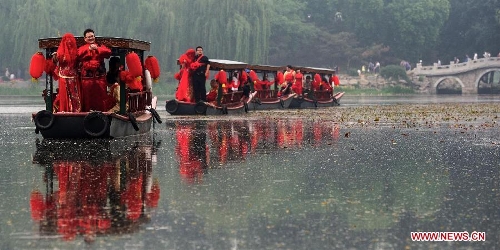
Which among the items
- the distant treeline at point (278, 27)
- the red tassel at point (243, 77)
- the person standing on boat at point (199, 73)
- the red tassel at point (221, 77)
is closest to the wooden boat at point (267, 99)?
the red tassel at point (243, 77)

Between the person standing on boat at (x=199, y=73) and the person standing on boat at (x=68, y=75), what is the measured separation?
12.8 meters

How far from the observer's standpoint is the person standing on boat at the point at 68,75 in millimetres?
17734

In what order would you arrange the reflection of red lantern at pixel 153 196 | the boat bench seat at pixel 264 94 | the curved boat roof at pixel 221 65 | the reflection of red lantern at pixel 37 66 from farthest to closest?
the boat bench seat at pixel 264 94 → the curved boat roof at pixel 221 65 → the reflection of red lantern at pixel 37 66 → the reflection of red lantern at pixel 153 196

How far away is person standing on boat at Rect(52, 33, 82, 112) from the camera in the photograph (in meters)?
17.7

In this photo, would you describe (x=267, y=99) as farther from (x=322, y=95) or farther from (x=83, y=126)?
(x=83, y=126)

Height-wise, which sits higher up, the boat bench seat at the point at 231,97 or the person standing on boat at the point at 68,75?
the person standing on boat at the point at 68,75

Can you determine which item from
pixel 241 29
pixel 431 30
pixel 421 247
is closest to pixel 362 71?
pixel 431 30

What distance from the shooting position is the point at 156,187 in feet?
34.2

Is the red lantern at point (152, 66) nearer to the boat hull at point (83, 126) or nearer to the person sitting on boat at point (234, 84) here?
the boat hull at point (83, 126)

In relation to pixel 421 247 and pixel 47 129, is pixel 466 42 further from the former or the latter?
pixel 421 247

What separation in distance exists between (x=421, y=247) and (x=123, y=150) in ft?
29.0

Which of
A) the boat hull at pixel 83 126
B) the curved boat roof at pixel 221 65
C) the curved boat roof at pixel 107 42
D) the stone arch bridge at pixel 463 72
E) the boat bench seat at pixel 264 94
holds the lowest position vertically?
the stone arch bridge at pixel 463 72

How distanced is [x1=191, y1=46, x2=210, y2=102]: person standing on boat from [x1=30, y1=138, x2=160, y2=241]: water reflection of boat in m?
15.4

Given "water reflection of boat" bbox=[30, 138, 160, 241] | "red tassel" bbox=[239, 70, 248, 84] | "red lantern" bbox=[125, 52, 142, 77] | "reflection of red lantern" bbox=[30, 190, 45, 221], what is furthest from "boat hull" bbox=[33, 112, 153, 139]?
"red tassel" bbox=[239, 70, 248, 84]
